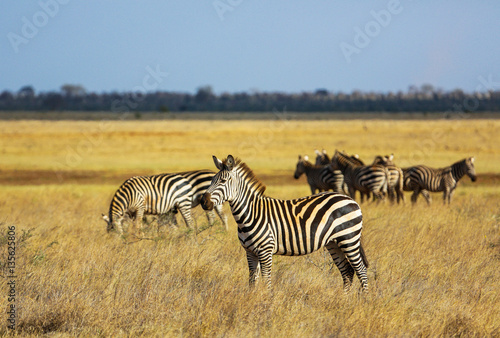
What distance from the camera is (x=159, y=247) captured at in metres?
9.10

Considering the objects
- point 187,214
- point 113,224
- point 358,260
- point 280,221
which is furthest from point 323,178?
point 280,221

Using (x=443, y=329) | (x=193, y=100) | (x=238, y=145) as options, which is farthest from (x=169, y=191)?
(x=193, y=100)

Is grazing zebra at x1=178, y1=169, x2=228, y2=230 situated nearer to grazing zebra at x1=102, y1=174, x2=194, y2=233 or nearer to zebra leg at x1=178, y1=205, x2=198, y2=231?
grazing zebra at x1=102, y1=174, x2=194, y2=233

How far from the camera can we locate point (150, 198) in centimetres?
1068

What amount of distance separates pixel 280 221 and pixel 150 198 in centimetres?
474

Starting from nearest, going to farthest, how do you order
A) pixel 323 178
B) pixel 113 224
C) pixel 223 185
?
pixel 223 185
pixel 113 224
pixel 323 178

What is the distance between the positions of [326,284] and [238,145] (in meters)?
33.1

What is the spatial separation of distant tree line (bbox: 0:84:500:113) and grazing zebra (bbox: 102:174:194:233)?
7463 centimetres

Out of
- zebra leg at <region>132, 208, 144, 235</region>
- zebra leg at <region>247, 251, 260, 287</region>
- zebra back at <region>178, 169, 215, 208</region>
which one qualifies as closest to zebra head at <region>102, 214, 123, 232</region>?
zebra leg at <region>132, 208, 144, 235</region>

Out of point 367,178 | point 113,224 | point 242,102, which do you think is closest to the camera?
point 113,224

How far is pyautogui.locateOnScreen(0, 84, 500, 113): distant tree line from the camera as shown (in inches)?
3971

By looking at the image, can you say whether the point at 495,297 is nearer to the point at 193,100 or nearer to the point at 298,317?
the point at 298,317

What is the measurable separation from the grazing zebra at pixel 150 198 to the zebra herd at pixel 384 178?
6319 mm

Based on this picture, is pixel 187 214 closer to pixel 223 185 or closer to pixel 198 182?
pixel 198 182
